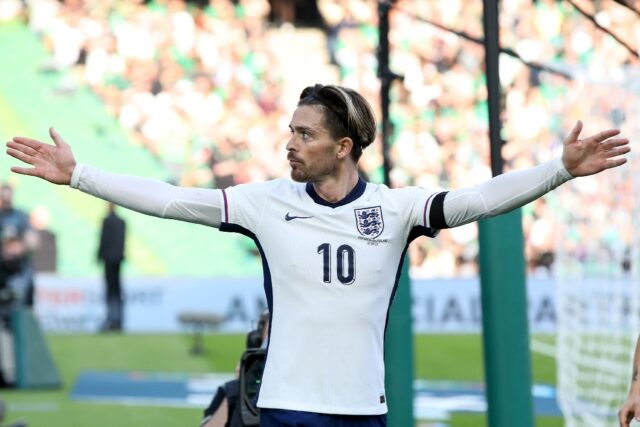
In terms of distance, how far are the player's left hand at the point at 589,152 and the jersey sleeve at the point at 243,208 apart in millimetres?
948

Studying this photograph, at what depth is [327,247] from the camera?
13.4 ft

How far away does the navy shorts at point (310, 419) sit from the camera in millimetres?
4004

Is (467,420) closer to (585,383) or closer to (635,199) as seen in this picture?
(585,383)

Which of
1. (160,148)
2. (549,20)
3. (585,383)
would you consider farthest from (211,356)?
(549,20)

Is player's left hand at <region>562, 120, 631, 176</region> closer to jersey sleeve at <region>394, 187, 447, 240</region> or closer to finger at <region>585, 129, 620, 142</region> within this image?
finger at <region>585, 129, 620, 142</region>

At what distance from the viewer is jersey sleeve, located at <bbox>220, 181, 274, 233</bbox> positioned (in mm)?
4234

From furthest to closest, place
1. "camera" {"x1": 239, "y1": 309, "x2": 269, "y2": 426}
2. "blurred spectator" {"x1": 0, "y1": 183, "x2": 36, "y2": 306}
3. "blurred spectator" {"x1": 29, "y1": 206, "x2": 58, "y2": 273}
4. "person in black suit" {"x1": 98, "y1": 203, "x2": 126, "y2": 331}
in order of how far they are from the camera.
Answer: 1. "blurred spectator" {"x1": 29, "y1": 206, "x2": 58, "y2": 273}
2. "person in black suit" {"x1": 98, "y1": 203, "x2": 126, "y2": 331}
3. "blurred spectator" {"x1": 0, "y1": 183, "x2": 36, "y2": 306}
4. "camera" {"x1": 239, "y1": 309, "x2": 269, "y2": 426}

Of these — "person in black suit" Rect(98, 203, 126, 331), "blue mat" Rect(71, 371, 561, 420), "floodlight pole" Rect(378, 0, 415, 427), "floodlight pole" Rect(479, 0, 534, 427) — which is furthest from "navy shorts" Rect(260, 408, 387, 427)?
"person in black suit" Rect(98, 203, 126, 331)

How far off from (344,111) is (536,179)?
64 centimetres

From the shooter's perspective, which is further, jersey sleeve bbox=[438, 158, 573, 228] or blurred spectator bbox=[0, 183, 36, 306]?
blurred spectator bbox=[0, 183, 36, 306]

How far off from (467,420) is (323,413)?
7.74 metres

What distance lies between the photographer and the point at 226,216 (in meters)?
4.23

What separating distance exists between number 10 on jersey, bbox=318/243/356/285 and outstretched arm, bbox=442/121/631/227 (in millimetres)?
342

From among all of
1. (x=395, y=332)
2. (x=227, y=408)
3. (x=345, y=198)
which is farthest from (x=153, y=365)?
(x=345, y=198)
